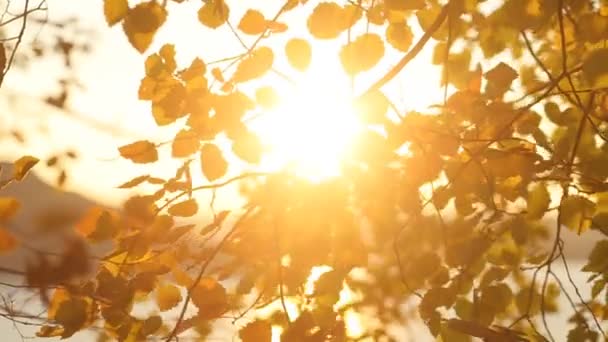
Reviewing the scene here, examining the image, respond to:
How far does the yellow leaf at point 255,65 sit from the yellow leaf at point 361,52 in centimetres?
20

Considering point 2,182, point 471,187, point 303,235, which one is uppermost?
point 2,182

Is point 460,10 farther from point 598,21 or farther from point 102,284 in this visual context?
point 102,284

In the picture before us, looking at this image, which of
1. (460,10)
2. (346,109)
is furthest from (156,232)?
(460,10)

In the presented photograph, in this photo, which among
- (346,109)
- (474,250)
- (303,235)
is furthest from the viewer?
(474,250)

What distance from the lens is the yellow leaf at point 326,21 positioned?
6.70 ft

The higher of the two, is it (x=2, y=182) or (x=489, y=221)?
(x=2, y=182)

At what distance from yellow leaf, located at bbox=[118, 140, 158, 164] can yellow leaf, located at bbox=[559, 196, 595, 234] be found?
1192mm

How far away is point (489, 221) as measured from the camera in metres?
2.30

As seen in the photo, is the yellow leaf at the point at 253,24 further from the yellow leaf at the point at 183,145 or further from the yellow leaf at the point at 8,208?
the yellow leaf at the point at 8,208

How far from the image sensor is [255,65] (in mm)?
2080

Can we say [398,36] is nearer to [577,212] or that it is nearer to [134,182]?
[577,212]

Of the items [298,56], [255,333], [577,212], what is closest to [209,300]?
[255,333]

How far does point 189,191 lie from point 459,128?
0.85m

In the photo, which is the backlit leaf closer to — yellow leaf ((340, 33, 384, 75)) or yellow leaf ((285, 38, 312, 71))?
yellow leaf ((285, 38, 312, 71))
